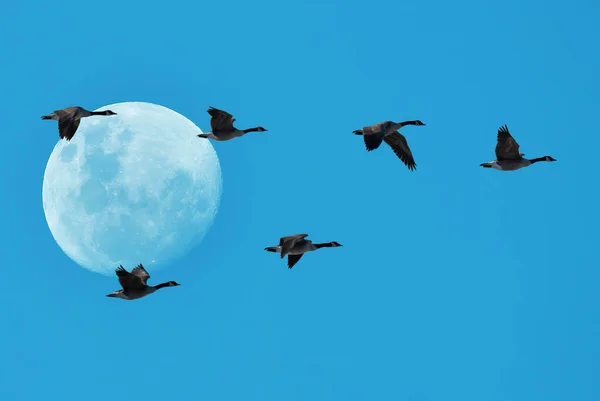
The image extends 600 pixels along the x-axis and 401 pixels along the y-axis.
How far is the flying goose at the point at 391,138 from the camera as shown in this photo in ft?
166

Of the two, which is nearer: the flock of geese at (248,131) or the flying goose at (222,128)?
the flock of geese at (248,131)

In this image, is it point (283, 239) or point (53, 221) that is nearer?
point (283, 239)

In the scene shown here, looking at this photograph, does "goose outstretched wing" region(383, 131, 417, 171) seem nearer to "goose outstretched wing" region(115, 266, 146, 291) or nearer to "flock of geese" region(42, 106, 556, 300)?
"flock of geese" region(42, 106, 556, 300)

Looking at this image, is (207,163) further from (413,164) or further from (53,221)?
(413,164)

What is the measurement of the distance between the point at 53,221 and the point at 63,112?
39.1 feet

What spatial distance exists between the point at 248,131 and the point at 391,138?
5547 millimetres

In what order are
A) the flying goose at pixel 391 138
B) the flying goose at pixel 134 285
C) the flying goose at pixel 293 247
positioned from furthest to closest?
1. the flying goose at pixel 134 285
2. the flying goose at pixel 391 138
3. the flying goose at pixel 293 247

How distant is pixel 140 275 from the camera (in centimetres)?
5159

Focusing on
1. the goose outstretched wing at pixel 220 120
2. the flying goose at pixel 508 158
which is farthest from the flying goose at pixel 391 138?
the goose outstretched wing at pixel 220 120

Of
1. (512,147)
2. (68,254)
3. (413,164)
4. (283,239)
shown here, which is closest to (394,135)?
(413,164)

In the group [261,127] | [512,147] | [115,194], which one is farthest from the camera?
[115,194]

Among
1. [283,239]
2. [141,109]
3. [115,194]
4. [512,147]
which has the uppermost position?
[141,109]

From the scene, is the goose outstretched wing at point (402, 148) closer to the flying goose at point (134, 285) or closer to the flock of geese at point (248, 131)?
the flock of geese at point (248, 131)

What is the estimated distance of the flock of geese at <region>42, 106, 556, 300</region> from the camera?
50.9 meters
